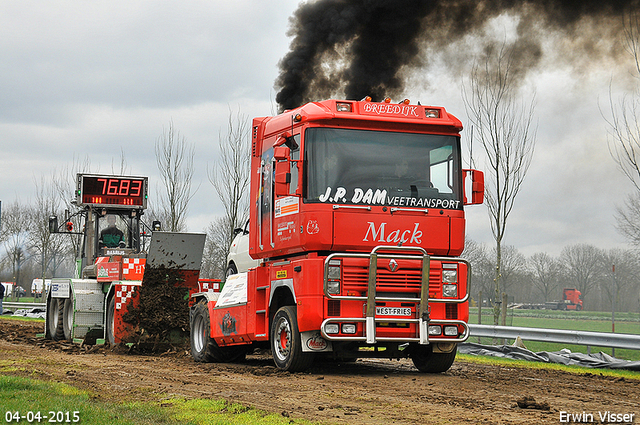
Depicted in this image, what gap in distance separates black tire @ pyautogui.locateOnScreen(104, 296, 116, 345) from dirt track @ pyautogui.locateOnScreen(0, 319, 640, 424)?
6.10ft

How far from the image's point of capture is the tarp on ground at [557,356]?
12.8m

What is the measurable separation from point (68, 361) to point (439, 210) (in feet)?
22.3

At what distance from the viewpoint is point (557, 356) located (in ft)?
46.0

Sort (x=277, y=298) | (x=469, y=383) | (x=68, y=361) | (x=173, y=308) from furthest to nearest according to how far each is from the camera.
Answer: (x=173, y=308)
(x=68, y=361)
(x=277, y=298)
(x=469, y=383)

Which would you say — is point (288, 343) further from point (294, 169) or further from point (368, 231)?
point (294, 169)

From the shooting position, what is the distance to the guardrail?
41.1 feet

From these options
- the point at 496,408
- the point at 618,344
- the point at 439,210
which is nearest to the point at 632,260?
the point at 618,344

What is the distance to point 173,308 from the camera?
15.0m

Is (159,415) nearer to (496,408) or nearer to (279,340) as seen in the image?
(496,408)

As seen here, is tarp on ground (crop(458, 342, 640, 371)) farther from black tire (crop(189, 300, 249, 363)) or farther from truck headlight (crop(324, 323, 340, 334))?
truck headlight (crop(324, 323, 340, 334))

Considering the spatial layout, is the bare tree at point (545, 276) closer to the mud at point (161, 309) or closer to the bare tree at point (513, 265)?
the bare tree at point (513, 265)

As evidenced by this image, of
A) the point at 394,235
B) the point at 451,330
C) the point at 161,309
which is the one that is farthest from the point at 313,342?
the point at 161,309

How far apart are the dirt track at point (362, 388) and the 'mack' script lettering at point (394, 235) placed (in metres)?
1.93

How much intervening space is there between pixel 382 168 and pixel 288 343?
2882 millimetres
